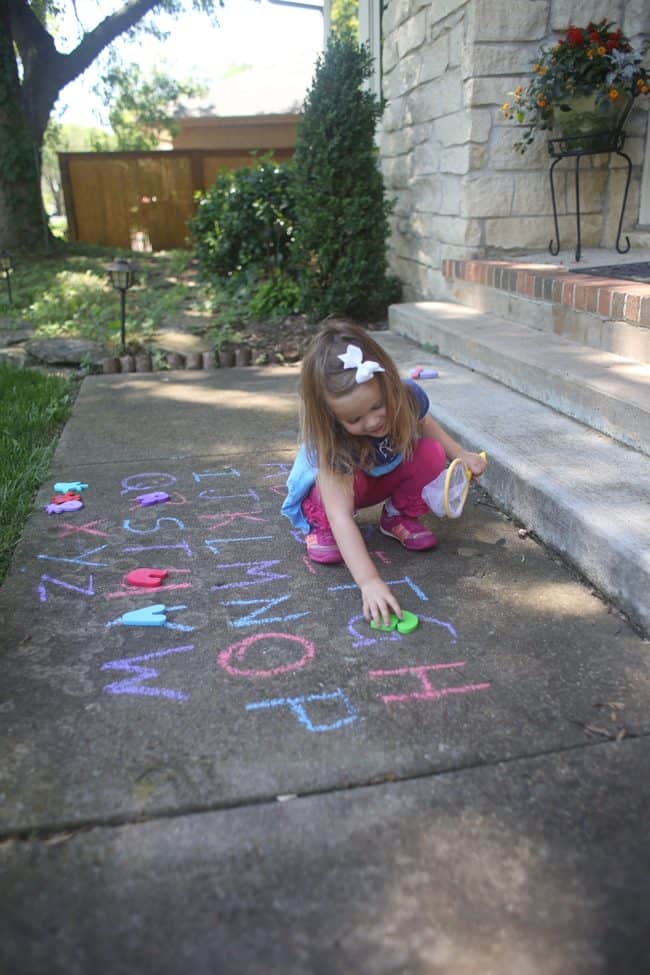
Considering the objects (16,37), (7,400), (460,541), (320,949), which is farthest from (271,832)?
(16,37)

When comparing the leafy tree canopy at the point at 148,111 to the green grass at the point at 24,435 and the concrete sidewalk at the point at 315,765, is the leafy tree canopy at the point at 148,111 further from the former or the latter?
the concrete sidewalk at the point at 315,765

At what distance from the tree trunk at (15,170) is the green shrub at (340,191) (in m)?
5.20

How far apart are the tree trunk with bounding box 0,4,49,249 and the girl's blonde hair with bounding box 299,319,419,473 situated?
864 centimetres

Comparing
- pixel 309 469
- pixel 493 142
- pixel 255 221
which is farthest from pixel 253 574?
pixel 255 221

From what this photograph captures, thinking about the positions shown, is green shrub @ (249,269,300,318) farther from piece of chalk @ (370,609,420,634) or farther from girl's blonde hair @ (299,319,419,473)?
piece of chalk @ (370,609,420,634)

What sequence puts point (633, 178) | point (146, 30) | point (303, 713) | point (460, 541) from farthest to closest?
point (146, 30)
point (633, 178)
point (460, 541)
point (303, 713)

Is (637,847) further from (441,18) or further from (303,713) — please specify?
(441,18)

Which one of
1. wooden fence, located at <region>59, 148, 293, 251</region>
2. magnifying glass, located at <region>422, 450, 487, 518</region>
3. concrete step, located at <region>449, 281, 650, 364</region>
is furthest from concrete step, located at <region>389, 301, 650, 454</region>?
wooden fence, located at <region>59, 148, 293, 251</region>

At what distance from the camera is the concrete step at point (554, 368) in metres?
2.61

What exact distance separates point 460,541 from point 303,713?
99 centimetres

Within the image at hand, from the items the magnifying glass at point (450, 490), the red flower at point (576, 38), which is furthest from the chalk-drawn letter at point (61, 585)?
the red flower at point (576, 38)

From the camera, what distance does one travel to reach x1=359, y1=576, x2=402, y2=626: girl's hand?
1.88 m

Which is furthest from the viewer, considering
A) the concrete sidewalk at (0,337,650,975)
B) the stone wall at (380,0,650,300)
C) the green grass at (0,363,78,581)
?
the stone wall at (380,0,650,300)

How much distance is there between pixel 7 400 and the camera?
405 cm
